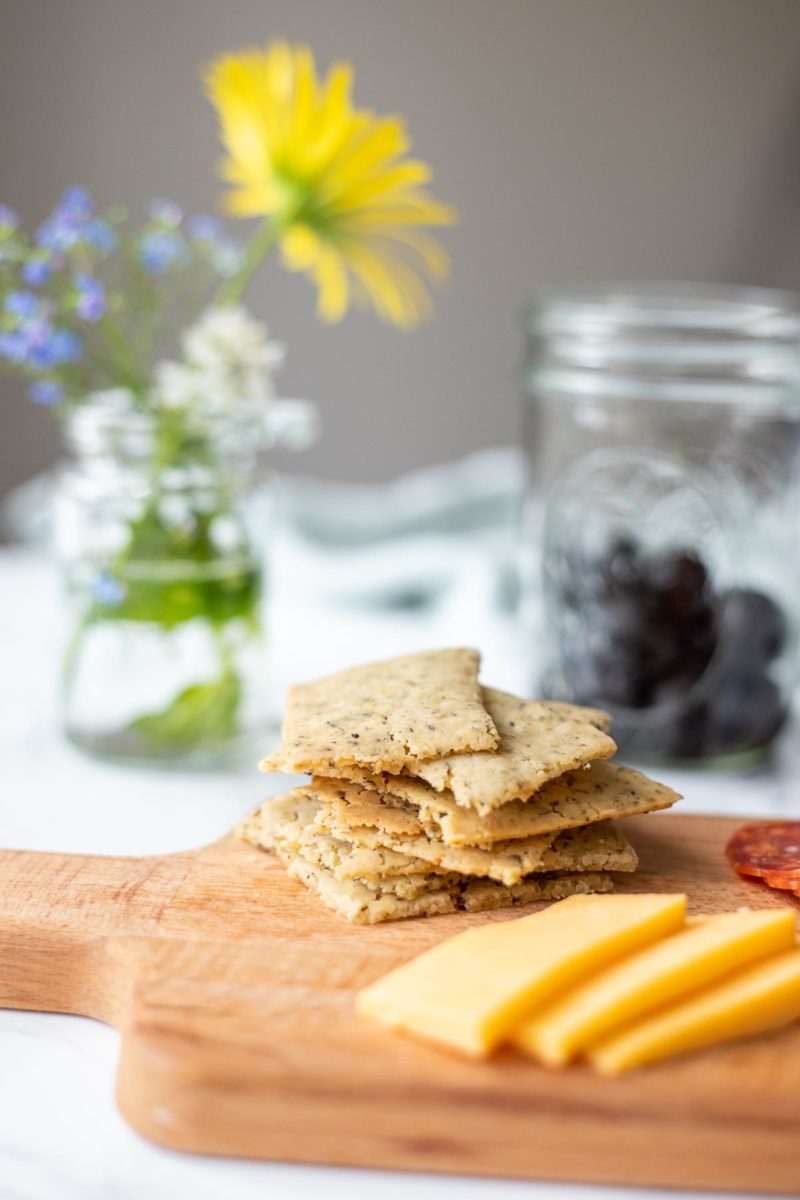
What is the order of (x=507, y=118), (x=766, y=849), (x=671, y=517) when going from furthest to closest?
(x=507, y=118) → (x=671, y=517) → (x=766, y=849)

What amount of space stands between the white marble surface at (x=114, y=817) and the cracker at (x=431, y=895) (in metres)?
0.21

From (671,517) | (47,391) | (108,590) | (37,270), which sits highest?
(37,270)

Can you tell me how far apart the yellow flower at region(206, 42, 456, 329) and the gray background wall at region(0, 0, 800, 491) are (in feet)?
6.99

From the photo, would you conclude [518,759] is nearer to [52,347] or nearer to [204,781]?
[204,781]

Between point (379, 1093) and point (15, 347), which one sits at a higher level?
point (15, 347)

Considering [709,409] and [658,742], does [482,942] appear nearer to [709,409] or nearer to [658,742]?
[658,742]

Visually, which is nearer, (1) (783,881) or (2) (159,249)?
(1) (783,881)

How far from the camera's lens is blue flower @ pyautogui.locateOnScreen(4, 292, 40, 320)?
1.38 metres

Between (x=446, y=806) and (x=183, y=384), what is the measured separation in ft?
2.11

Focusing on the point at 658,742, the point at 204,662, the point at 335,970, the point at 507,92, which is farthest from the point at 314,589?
the point at 507,92

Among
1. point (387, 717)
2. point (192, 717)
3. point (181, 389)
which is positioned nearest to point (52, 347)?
point (181, 389)

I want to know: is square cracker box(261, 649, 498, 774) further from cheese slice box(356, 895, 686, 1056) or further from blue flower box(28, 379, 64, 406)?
blue flower box(28, 379, 64, 406)

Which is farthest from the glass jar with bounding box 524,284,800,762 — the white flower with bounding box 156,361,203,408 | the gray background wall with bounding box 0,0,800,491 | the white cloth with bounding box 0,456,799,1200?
the gray background wall with bounding box 0,0,800,491

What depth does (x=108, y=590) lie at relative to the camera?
1.46 metres
